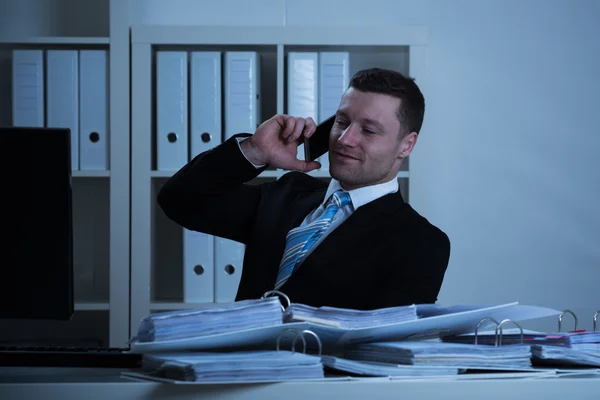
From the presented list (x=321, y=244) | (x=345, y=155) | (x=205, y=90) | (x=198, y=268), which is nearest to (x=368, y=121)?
(x=345, y=155)

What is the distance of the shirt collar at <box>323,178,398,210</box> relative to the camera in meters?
1.79

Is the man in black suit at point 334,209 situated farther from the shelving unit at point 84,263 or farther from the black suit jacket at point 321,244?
the shelving unit at point 84,263

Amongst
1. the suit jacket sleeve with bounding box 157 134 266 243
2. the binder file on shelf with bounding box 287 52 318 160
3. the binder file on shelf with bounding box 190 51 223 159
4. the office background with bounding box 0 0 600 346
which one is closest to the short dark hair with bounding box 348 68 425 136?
the suit jacket sleeve with bounding box 157 134 266 243

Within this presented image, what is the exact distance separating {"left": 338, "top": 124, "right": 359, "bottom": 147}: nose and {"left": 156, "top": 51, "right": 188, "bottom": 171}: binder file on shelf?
739mm

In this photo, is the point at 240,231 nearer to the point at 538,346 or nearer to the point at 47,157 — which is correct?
the point at 47,157

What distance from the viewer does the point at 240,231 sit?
1.98 m

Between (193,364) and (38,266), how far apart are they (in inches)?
12.4

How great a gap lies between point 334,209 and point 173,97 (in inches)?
33.2

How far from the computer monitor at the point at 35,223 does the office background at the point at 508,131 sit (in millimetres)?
1934

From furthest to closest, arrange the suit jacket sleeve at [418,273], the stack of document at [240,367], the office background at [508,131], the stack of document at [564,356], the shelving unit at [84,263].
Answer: the office background at [508,131], the shelving unit at [84,263], the suit jacket sleeve at [418,273], the stack of document at [564,356], the stack of document at [240,367]

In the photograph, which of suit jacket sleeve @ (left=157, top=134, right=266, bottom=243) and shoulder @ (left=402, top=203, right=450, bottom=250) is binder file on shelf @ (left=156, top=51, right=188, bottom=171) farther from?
shoulder @ (left=402, top=203, right=450, bottom=250)

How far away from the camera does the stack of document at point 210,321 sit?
2.57ft

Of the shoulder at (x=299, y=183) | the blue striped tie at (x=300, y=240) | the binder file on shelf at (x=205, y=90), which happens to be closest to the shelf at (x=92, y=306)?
the binder file on shelf at (x=205, y=90)

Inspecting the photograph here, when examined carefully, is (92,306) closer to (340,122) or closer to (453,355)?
(340,122)
